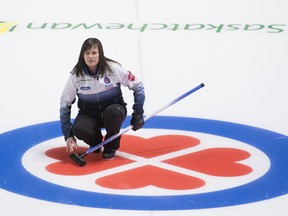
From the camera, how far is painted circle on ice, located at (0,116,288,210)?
3223 millimetres

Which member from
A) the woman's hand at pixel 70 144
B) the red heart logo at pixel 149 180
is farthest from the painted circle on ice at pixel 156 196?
the woman's hand at pixel 70 144

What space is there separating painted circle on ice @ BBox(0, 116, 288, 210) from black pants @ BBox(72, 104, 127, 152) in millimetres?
377

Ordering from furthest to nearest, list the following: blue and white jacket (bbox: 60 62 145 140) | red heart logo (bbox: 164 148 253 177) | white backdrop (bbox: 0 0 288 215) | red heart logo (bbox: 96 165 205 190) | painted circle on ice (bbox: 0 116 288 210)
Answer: white backdrop (bbox: 0 0 288 215)
blue and white jacket (bbox: 60 62 145 140)
red heart logo (bbox: 164 148 253 177)
red heart logo (bbox: 96 165 205 190)
painted circle on ice (bbox: 0 116 288 210)

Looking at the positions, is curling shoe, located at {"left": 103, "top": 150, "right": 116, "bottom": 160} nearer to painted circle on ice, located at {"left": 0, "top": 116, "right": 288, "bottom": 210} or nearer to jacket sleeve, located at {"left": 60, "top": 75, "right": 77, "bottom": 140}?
jacket sleeve, located at {"left": 60, "top": 75, "right": 77, "bottom": 140}

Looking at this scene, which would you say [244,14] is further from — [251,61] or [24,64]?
[24,64]

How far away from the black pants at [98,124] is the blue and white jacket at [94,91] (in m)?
0.04

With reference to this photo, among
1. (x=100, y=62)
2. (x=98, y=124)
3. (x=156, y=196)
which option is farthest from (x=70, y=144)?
(x=156, y=196)

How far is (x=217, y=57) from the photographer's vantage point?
5902 mm

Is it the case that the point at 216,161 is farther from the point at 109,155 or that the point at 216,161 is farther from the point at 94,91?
the point at 94,91

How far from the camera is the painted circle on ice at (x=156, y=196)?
322 cm

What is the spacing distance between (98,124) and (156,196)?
0.75 metres

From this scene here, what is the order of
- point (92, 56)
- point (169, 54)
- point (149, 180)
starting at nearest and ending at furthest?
point (149, 180)
point (92, 56)
point (169, 54)

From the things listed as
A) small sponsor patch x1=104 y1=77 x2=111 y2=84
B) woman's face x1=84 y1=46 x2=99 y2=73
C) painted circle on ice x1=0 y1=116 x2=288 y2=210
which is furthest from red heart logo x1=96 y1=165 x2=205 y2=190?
woman's face x1=84 y1=46 x2=99 y2=73

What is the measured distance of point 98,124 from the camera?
3.88m
